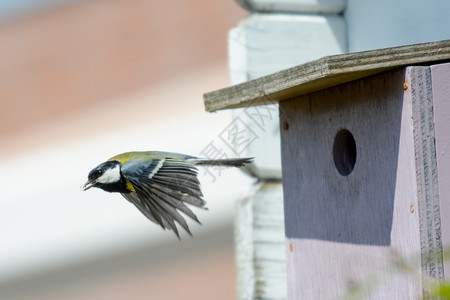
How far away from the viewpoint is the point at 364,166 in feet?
4.41

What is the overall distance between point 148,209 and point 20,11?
5.35 m

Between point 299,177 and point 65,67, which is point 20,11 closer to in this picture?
point 65,67

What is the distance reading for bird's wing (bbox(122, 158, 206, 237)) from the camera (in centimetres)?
151

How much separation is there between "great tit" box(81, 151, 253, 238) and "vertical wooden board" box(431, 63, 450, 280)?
1.33 ft

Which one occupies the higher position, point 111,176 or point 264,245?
point 111,176

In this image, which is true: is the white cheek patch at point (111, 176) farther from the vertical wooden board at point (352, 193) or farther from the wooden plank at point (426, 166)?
the wooden plank at point (426, 166)

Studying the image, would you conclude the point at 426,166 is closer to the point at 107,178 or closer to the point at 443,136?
the point at 443,136

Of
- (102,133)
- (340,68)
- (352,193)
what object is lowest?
(102,133)

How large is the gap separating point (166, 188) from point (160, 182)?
0.01m

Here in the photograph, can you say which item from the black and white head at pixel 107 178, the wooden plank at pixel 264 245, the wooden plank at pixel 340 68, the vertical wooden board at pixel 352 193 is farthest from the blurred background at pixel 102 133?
the wooden plank at pixel 340 68

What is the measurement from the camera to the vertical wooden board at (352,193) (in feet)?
4.11

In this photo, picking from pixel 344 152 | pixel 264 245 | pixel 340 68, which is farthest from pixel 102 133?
pixel 340 68

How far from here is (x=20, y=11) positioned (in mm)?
6691

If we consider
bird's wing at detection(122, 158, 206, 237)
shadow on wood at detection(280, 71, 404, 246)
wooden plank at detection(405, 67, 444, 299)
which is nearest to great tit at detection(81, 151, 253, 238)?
bird's wing at detection(122, 158, 206, 237)
